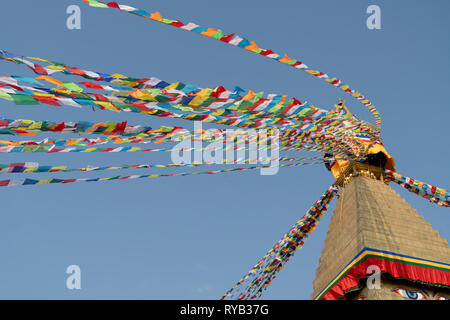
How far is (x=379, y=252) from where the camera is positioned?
35.3ft

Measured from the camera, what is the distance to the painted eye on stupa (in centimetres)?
1021

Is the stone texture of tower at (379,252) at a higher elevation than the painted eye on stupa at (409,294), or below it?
higher

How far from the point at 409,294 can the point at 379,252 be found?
3.65 ft

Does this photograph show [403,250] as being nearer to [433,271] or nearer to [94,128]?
[433,271]

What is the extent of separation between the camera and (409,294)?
404 inches

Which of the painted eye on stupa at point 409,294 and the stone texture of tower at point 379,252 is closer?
the painted eye on stupa at point 409,294

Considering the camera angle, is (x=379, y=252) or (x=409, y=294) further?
(x=379, y=252)

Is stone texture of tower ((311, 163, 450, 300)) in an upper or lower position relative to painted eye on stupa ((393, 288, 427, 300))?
upper

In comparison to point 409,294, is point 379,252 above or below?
above

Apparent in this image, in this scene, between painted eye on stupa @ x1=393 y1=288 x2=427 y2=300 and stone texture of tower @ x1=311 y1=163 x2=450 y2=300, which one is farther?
stone texture of tower @ x1=311 y1=163 x2=450 y2=300

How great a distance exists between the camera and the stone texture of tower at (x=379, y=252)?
1035 centimetres

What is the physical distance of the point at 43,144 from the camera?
588 centimetres

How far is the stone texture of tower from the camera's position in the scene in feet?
34.0
